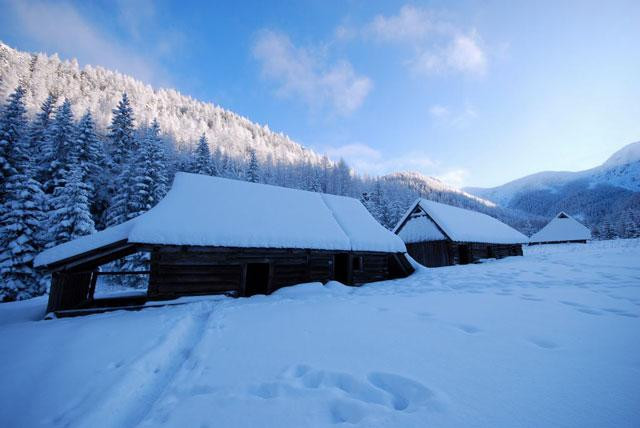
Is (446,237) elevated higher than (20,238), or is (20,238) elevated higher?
(446,237)

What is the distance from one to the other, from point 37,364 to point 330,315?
553 cm

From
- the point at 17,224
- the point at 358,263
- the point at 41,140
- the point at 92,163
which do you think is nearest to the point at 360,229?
the point at 358,263

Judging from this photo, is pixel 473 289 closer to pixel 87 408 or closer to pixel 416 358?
pixel 416 358

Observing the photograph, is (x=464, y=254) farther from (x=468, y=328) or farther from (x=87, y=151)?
(x=87, y=151)

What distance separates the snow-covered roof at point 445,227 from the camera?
73.5ft

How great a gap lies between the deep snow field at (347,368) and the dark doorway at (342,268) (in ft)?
23.6

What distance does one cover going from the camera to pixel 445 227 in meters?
22.0

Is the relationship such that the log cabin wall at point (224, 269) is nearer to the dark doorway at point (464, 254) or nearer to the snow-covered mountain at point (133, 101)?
the dark doorway at point (464, 254)

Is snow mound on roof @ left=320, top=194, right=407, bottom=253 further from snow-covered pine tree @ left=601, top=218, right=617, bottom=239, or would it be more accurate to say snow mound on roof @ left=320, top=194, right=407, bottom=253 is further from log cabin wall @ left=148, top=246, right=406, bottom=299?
snow-covered pine tree @ left=601, top=218, right=617, bottom=239

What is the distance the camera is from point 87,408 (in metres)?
3.13

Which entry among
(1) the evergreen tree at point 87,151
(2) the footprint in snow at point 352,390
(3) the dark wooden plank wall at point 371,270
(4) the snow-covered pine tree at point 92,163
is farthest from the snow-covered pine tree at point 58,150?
(2) the footprint in snow at point 352,390

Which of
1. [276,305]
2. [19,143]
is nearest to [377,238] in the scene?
[276,305]

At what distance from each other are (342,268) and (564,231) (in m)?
48.5

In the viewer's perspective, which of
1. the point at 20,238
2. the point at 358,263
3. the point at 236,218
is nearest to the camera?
the point at 236,218
